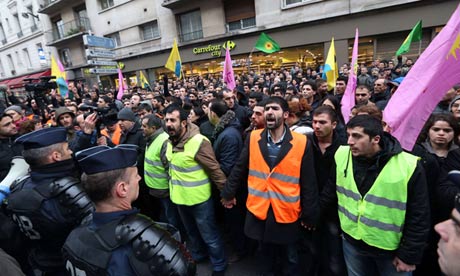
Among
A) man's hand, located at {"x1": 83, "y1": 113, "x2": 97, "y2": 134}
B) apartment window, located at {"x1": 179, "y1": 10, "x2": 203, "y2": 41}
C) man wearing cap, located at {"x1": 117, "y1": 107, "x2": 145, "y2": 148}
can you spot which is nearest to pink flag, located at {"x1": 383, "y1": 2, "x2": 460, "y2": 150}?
man's hand, located at {"x1": 83, "y1": 113, "x2": 97, "y2": 134}

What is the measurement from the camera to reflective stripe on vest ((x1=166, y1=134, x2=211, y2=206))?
2.95 metres

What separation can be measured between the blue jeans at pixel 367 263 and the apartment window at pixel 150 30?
20549 mm

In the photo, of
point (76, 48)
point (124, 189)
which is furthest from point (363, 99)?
point (76, 48)

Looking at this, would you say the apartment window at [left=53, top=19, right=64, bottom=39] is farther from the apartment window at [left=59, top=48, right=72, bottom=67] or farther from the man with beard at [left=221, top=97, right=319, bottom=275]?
the man with beard at [left=221, top=97, right=319, bottom=275]

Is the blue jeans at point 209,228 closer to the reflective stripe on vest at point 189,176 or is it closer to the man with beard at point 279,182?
the reflective stripe on vest at point 189,176

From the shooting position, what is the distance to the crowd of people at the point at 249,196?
4.48ft

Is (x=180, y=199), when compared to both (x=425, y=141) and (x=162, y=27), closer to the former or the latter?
(x=425, y=141)

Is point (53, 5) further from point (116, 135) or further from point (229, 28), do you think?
point (116, 135)

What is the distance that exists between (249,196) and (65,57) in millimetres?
29656

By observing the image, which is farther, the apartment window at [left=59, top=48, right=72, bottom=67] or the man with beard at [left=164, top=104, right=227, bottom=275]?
the apartment window at [left=59, top=48, right=72, bottom=67]

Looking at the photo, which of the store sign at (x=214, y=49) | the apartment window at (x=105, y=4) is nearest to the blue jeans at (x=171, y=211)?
the store sign at (x=214, y=49)

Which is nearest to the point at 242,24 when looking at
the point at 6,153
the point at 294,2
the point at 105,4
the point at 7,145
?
the point at 294,2

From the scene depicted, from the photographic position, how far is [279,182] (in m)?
2.52

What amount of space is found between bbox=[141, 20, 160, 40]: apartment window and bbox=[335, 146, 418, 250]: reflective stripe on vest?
20490 mm
